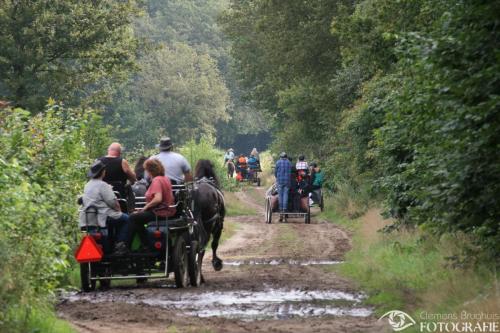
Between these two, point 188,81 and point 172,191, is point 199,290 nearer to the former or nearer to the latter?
point 172,191

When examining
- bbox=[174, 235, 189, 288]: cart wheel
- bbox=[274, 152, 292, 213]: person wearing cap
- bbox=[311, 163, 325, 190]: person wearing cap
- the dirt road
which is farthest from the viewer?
bbox=[311, 163, 325, 190]: person wearing cap

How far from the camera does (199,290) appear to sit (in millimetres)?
14984

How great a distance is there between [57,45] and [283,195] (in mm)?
13295

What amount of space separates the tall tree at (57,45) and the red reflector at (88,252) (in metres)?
25.0

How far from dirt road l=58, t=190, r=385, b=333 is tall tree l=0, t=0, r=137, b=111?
67.1ft

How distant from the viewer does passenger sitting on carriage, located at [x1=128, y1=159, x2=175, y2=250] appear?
15.3 metres

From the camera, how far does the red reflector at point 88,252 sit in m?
14.4

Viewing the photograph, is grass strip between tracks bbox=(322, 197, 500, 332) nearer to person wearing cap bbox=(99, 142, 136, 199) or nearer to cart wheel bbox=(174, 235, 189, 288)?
cart wheel bbox=(174, 235, 189, 288)

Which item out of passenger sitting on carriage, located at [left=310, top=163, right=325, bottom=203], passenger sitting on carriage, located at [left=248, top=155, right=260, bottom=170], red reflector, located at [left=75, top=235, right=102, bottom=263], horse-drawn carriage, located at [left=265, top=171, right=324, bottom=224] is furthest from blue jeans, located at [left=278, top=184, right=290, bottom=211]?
passenger sitting on carriage, located at [left=248, top=155, right=260, bottom=170]

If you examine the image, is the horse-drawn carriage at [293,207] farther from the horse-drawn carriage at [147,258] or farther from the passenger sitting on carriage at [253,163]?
the passenger sitting on carriage at [253,163]

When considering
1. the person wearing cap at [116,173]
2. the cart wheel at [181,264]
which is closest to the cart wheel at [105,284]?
the cart wheel at [181,264]

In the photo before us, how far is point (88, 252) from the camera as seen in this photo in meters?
14.4

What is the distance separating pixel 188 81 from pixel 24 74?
56.8 m

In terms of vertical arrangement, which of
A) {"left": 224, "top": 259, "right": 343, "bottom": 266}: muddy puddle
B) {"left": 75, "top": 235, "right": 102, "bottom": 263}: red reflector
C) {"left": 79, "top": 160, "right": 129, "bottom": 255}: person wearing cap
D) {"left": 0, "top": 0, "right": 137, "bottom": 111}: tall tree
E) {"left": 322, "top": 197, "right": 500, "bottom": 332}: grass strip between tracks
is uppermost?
{"left": 0, "top": 0, "right": 137, "bottom": 111}: tall tree
